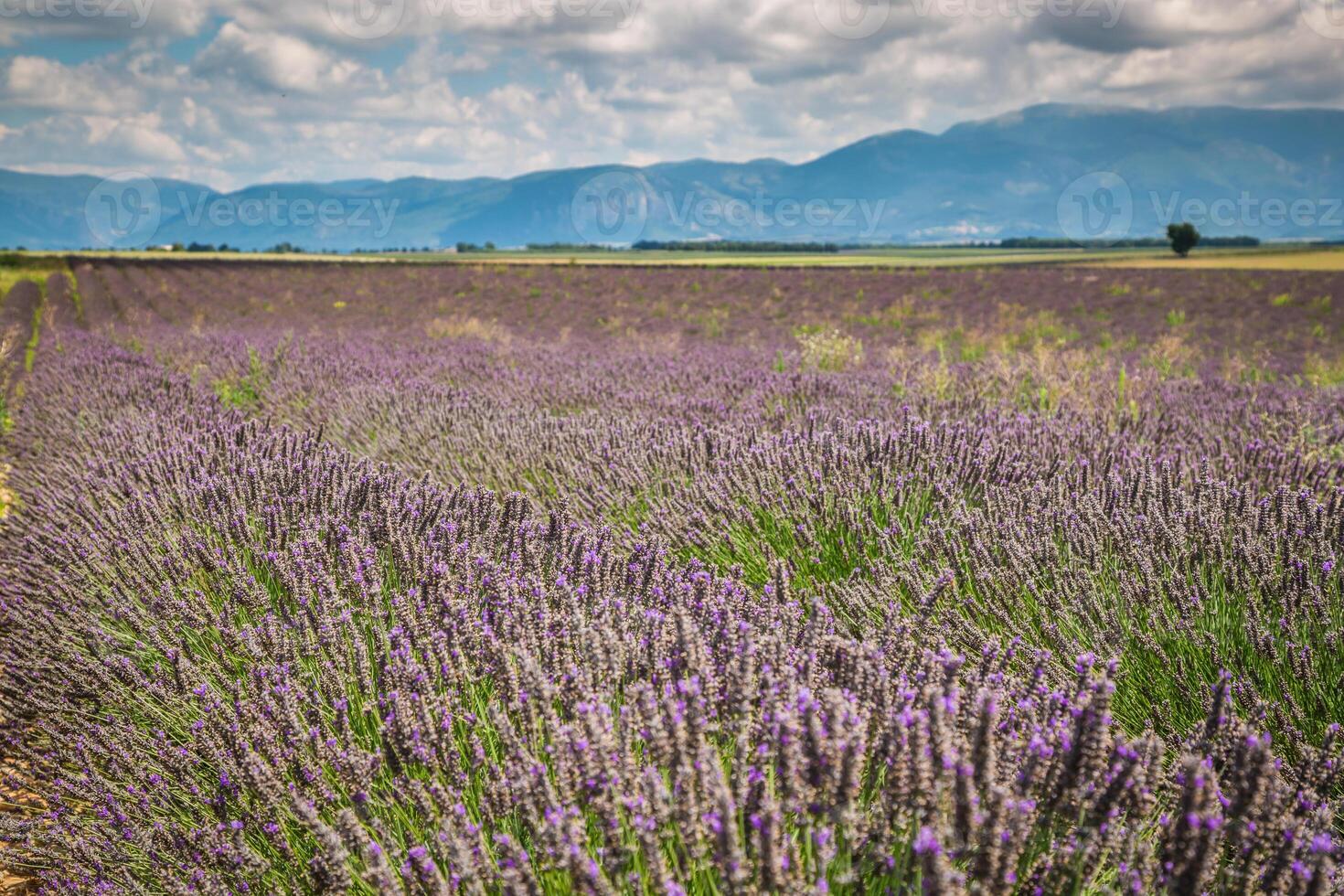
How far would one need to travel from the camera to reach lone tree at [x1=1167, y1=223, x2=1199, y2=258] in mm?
54344

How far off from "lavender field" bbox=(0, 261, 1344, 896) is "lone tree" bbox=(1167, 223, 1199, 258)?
59.9 metres

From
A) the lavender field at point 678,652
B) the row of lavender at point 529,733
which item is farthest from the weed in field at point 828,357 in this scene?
the row of lavender at point 529,733

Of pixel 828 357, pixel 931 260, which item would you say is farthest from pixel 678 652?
pixel 931 260

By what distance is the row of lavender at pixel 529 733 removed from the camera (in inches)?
41.4

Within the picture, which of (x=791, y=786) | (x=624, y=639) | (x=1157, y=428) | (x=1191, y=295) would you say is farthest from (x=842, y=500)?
(x=1191, y=295)

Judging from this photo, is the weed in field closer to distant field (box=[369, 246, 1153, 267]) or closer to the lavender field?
the lavender field

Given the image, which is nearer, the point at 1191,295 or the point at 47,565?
the point at 47,565

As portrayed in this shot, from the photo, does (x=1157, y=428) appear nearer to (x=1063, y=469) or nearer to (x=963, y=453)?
(x=1063, y=469)

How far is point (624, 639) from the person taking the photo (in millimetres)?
1647

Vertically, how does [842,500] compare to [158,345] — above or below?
below

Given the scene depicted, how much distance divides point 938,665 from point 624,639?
62 centimetres

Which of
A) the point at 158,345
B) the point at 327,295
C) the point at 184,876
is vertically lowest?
the point at 184,876

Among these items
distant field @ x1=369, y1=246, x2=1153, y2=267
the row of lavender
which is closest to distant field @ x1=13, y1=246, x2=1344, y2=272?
distant field @ x1=369, y1=246, x2=1153, y2=267

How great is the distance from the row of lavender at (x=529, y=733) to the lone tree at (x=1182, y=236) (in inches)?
2518
